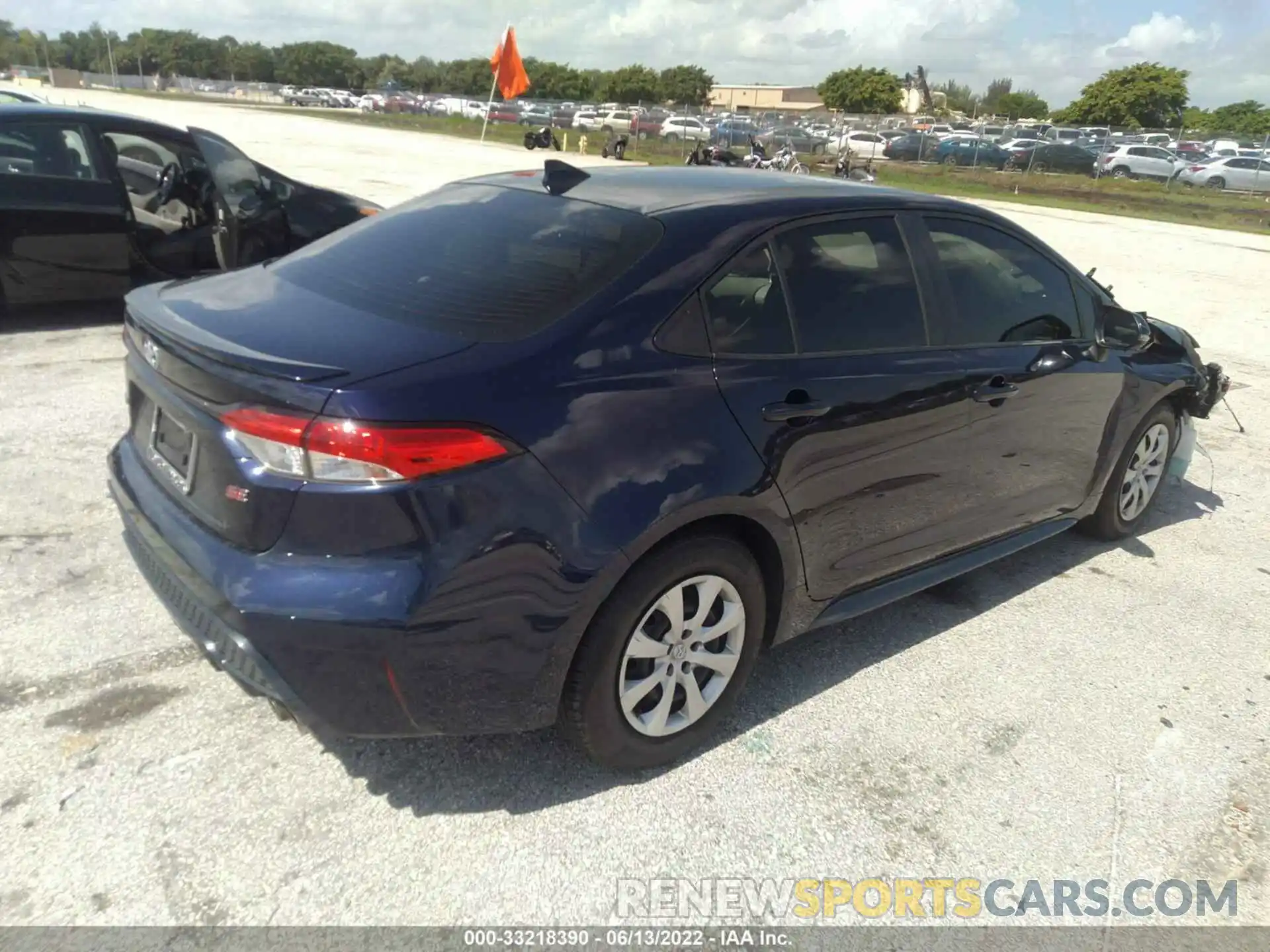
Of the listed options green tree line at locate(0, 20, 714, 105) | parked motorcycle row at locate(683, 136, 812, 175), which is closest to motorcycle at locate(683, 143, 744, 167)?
parked motorcycle row at locate(683, 136, 812, 175)

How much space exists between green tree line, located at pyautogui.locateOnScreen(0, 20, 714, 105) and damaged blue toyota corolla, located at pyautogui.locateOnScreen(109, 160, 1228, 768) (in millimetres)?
102949

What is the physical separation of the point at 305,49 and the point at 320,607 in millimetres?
140696

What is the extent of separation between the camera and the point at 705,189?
10.4ft

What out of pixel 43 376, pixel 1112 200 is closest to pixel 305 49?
pixel 1112 200

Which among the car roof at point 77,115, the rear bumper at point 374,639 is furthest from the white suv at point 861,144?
the rear bumper at point 374,639

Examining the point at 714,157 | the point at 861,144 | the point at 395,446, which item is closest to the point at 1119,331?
the point at 395,446

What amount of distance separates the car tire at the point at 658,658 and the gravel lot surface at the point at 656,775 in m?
0.15

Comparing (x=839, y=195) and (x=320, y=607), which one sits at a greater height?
(x=839, y=195)

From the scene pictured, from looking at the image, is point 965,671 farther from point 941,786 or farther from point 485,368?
point 485,368

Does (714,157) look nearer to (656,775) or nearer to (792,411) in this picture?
(792,411)

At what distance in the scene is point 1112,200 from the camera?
2805 cm

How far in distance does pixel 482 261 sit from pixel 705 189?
834 millimetres

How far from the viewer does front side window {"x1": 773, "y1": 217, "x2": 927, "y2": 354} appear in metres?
2.96

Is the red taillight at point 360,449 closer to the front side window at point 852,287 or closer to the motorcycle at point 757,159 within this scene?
the front side window at point 852,287
